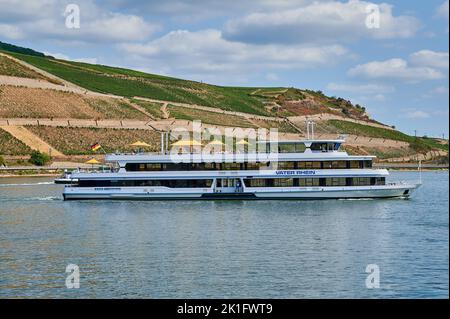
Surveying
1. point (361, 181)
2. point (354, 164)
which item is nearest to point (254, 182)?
point (354, 164)

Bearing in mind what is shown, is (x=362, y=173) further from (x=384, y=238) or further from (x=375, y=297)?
(x=375, y=297)

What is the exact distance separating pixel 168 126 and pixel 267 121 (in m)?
38.3

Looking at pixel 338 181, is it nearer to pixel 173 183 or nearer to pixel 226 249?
pixel 173 183

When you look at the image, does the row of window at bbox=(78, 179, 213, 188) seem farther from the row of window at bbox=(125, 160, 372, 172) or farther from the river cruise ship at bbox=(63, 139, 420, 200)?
the row of window at bbox=(125, 160, 372, 172)

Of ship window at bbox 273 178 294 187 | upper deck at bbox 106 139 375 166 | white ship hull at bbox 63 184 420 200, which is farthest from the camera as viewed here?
ship window at bbox 273 178 294 187

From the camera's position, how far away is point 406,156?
183 m

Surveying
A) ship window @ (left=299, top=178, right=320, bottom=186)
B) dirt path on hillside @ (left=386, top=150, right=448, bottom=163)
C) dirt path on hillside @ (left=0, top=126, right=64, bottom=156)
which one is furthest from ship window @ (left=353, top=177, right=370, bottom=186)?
dirt path on hillside @ (left=386, top=150, right=448, bottom=163)

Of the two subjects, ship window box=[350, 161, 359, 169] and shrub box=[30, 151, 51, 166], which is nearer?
ship window box=[350, 161, 359, 169]

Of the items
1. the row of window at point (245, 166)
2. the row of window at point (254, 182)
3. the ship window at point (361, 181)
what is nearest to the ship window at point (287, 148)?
the row of window at point (245, 166)

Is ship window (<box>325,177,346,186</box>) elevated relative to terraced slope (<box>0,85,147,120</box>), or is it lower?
lower

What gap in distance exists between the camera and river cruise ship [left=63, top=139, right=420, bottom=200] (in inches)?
2468

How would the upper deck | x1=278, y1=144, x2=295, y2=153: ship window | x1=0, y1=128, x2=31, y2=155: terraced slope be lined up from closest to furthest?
the upper deck → x1=278, y1=144, x2=295, y2=153: ship window → x1=0, y1=128, x2=31, y2=155: terraced slope

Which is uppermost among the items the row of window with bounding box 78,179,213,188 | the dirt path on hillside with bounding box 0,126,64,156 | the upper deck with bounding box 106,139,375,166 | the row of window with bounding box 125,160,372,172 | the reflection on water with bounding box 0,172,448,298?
the dirt path on hillside with bounding box 0,126,64,156

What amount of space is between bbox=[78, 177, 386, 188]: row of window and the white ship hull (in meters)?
0.35
